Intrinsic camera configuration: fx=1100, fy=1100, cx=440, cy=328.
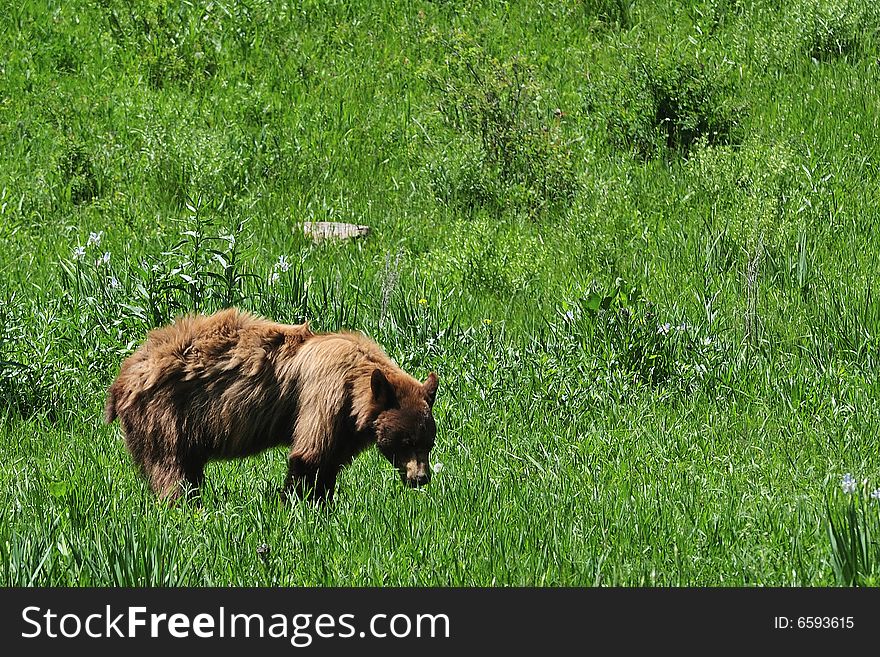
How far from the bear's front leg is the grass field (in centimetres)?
12

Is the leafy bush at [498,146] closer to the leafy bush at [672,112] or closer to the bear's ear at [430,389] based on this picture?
the leafy bush at [672,112]

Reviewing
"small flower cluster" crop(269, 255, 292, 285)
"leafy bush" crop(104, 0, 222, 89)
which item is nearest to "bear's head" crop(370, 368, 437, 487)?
"small flower cluster" crop(269, 255, 292, 285)

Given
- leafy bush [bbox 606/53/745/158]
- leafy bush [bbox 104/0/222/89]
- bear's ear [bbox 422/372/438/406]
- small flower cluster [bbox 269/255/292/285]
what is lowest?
small flower cluster [bbox 269/255/292/285]

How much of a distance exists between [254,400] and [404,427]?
0.80 meters

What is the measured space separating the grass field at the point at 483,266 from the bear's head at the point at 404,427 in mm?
255

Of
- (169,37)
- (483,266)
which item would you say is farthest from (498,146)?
(169,37)

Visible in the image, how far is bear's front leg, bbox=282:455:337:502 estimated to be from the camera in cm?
482

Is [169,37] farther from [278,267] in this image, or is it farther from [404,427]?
[404,427]

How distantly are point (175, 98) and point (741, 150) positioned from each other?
645 centimetres

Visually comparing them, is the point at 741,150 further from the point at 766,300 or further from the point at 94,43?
the point at 94,43

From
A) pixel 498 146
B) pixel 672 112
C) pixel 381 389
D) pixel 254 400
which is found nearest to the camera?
pixel 381 389

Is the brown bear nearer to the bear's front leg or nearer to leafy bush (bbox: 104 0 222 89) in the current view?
the bear's front leg

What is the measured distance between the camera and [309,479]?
191 inches

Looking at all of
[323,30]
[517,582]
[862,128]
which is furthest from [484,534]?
[323,30]
